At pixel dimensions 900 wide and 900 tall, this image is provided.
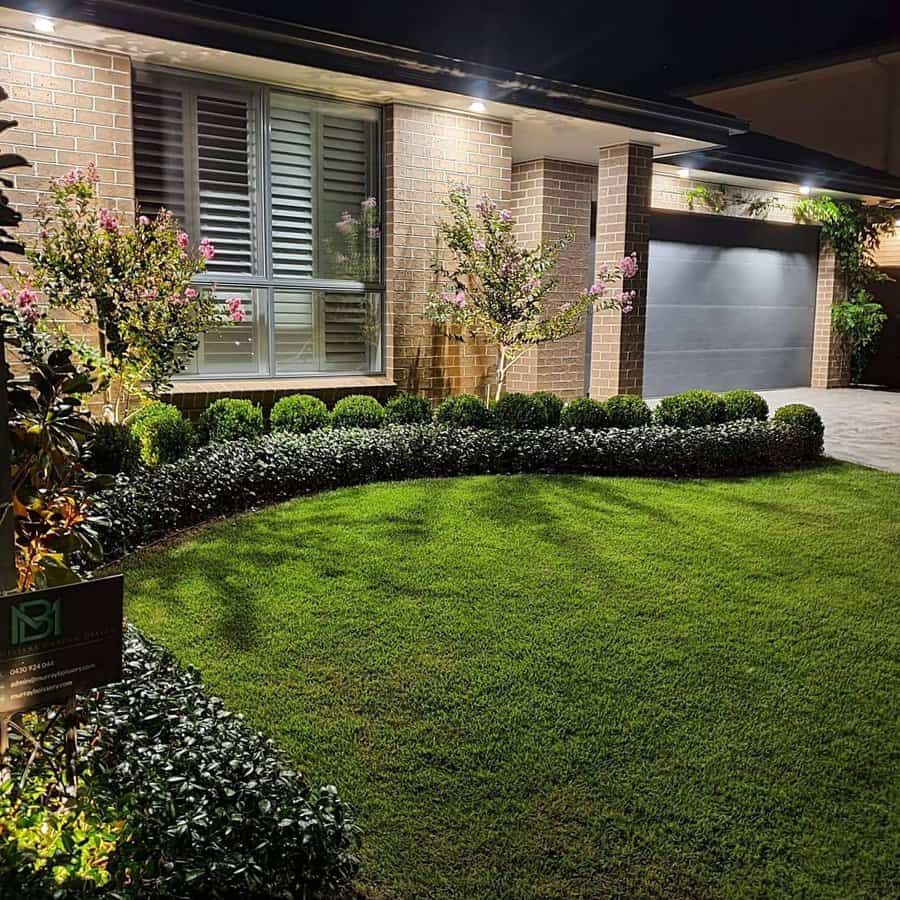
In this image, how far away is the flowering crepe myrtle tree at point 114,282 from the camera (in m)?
6.90

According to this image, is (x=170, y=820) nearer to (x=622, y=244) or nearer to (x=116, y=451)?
→ (x=116, y=451)

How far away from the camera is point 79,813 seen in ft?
7.47

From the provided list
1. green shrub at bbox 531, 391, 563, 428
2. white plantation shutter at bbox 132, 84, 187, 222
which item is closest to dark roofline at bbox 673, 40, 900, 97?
white plantation shutter at bbox 132, 84, 187, 222

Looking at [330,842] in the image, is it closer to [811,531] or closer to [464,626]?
[464,626]

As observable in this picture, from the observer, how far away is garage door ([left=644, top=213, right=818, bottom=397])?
14266mm

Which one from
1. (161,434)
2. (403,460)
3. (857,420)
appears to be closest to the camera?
(161,434)

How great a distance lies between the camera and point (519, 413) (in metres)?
8.98

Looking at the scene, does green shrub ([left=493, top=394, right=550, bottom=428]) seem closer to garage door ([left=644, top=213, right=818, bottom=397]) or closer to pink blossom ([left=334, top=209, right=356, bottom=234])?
pink blossom ([left=334, top=209, right=356, bottom=234])

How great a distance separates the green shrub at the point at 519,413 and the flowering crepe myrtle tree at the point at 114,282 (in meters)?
3.06

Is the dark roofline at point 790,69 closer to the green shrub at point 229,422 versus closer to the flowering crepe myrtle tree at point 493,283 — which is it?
the green shrub at point 229,422

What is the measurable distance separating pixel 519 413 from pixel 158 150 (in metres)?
4.03

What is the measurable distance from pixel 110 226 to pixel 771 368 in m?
12.4

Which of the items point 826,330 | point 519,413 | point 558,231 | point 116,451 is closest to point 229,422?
point 116,451

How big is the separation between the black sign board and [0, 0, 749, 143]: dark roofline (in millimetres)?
5786
